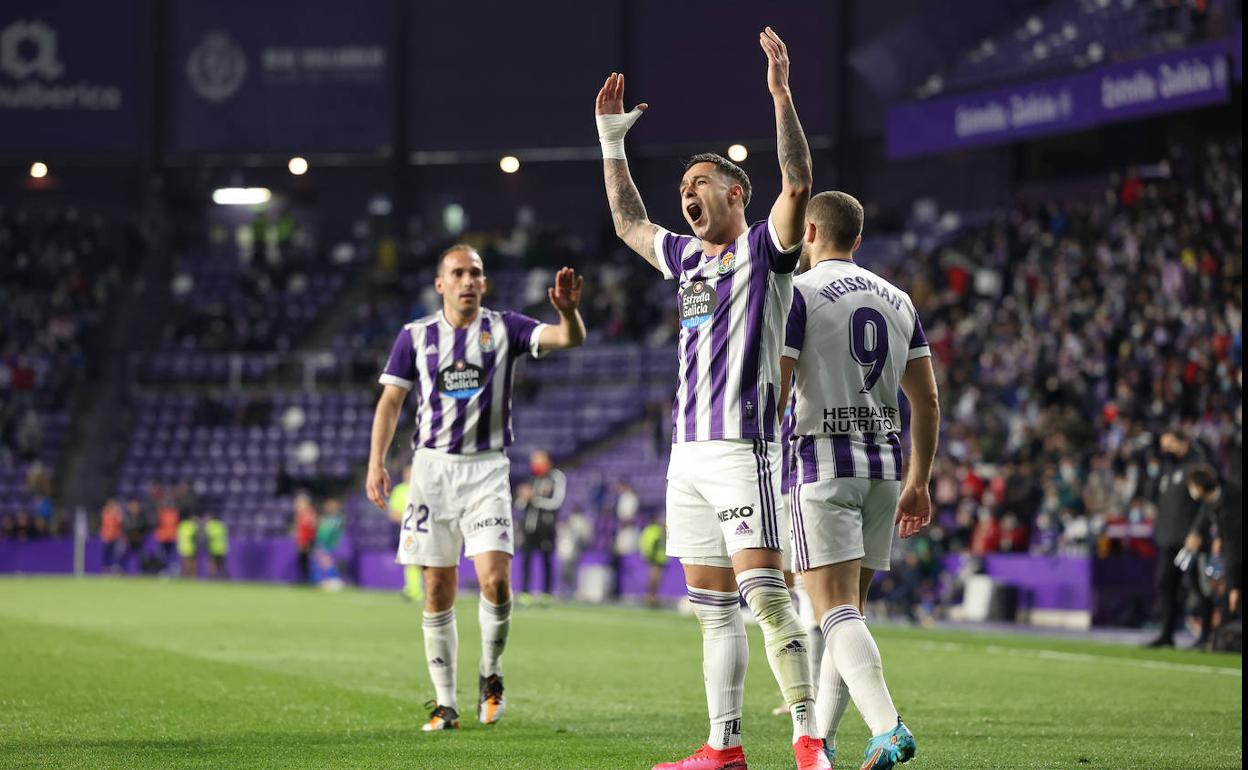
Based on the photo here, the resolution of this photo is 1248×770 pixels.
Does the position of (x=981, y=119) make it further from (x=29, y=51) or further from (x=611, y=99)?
(x=611, y=99)

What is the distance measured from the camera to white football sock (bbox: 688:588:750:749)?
680 centimetres

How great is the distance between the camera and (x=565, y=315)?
28.5 feet

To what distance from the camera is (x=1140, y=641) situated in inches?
727

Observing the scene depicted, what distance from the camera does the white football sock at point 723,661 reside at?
22.3 feet

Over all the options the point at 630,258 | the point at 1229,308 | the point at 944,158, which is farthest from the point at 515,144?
the point at 1229,308

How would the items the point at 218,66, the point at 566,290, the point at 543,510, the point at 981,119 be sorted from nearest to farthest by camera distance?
the point at 566,290, the point at 543,510, the point at 981,119, the point at 218,66

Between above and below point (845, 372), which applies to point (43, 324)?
above

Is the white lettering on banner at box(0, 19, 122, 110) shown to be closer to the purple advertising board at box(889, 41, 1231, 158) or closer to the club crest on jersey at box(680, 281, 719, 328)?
the purple advertising board at box(889, 41, 1231, 158)

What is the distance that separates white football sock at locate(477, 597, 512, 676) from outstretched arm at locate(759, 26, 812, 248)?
3.67 meters

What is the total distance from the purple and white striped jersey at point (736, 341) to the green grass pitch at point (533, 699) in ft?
5.79

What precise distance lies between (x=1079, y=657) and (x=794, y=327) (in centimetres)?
962

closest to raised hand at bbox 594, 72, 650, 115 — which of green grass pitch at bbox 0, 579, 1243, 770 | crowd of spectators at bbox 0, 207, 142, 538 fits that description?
green grass pitch at bbox 0, 579, 1243, 770

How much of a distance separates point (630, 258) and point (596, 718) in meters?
30.9

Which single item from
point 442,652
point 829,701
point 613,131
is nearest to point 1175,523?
point 442,652
